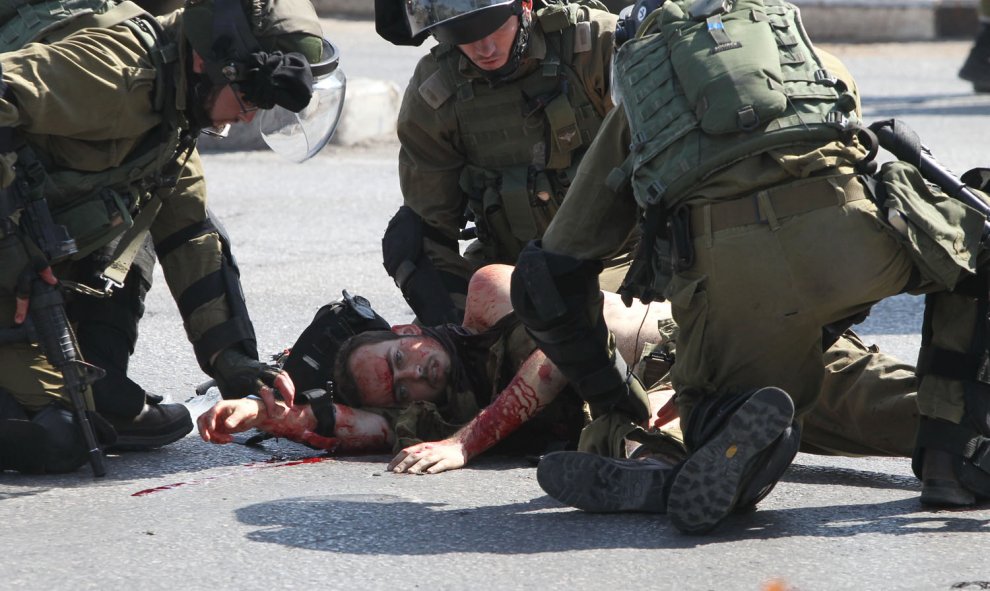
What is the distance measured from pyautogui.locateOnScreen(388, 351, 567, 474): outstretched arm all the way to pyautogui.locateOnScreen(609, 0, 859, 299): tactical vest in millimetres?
620

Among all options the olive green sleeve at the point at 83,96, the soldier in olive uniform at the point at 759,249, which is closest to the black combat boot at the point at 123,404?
the olive green sleeve at the point at 83,96

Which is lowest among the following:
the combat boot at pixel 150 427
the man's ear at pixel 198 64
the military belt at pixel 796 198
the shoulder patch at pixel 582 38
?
the combat boot at pixel 150 427

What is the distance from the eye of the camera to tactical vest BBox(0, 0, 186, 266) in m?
3.81

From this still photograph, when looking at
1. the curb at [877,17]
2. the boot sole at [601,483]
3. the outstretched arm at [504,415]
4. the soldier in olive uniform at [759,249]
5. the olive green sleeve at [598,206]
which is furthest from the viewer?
the curb at [877,17]

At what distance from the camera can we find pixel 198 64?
12.5ft

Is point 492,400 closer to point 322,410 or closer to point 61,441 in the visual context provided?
point 322,410

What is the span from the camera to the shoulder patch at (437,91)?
468 centimetres

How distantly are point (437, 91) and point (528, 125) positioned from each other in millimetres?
322

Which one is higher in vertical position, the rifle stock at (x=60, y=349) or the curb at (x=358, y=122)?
the rifle stock at (x=60, y=349)

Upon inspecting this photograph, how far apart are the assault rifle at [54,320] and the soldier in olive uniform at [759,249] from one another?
126 cm

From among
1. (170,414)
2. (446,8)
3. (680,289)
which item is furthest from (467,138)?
(680,289)

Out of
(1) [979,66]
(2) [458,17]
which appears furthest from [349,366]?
(1) [979,66]

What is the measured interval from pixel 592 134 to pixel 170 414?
158cm

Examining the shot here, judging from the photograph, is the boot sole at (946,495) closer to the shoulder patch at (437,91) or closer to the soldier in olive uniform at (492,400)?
the soldier in olive uniform at (492,400)
